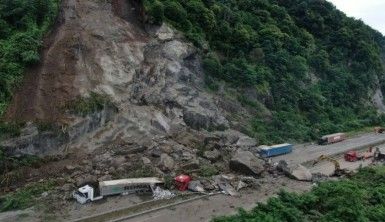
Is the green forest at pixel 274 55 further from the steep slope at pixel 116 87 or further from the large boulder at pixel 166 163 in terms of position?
the large boulder at pixel 166 163

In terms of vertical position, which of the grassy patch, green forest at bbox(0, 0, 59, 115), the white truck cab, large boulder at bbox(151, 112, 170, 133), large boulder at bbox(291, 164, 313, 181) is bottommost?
the grassy patch

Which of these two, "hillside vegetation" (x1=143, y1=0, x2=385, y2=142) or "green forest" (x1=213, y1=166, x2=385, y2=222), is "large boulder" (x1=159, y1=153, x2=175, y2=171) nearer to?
"green forest" (x1=213, y1=166, x2=385, y2=222)

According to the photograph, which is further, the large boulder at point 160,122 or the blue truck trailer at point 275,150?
the blue truck trailer at point 275,150

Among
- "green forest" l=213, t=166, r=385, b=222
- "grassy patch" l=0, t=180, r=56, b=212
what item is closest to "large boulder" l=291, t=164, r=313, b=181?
"green forest" l=213, t=166, r=385, b=222

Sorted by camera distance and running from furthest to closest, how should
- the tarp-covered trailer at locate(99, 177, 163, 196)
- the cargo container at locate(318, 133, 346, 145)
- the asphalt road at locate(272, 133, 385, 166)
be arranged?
the cargo container at locate(318, 133, 346, 145) → the asphalt road at locate(272, 133, 385, 166) → the tarp-covered trailer at locate(99, 177, 163, 196)

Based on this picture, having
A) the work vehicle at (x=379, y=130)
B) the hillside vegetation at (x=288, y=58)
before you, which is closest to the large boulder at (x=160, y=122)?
the hillside vegetation at (x=288, y=58)

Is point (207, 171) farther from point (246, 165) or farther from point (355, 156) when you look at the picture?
point (355, 156)
